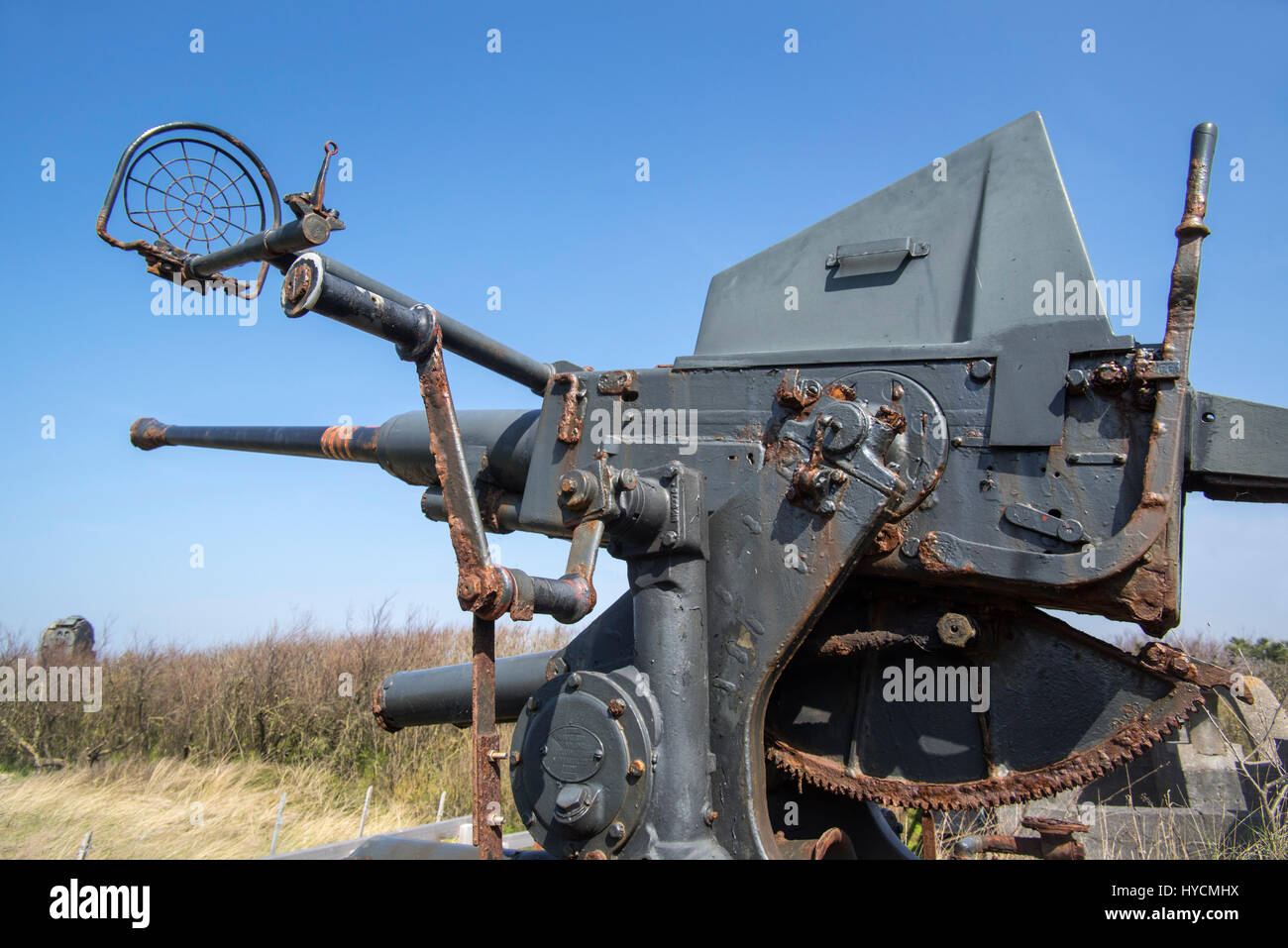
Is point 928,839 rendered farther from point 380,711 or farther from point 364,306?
point 364,306

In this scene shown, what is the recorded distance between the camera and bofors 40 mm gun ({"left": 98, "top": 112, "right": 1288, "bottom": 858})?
11.5ft

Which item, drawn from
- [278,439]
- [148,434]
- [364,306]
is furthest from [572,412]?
[148,434]

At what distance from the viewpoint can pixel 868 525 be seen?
3.56 metres

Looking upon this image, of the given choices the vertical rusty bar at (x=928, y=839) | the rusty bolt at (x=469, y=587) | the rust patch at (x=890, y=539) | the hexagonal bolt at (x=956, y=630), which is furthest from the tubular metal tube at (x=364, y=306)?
the vertical rusty bar at (x=928, y=839)

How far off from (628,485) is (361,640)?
10.2 meters

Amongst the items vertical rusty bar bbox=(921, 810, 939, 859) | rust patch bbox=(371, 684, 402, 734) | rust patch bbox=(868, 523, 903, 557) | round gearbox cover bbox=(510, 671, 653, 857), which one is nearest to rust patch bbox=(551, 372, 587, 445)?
round gearbox cover bbox=(510, 671, 653, 857)

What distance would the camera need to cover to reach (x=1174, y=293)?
353cm

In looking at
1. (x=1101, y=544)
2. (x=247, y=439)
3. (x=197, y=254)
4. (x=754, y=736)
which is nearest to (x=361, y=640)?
(x=247, y=439)

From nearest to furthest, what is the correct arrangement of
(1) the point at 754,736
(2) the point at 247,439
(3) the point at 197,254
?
(1) the point at 754,736 → (3) the point at 197,254 → (2) the point at 247,439

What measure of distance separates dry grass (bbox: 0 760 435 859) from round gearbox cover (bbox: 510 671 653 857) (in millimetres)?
5614

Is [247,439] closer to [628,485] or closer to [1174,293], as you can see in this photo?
[628,485]

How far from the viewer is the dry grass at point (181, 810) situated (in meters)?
8.40
